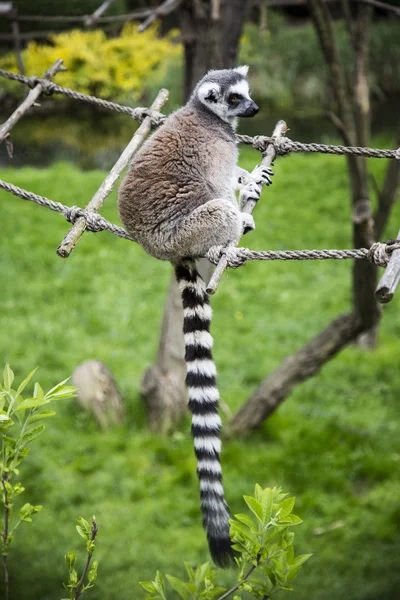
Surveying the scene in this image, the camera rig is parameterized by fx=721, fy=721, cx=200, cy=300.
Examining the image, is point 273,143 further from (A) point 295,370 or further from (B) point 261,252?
(A) point 295,370

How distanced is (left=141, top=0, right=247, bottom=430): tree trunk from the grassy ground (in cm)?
17

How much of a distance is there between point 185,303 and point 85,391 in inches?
94.3

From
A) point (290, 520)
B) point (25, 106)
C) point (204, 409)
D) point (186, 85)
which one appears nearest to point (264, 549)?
point (290, 520)

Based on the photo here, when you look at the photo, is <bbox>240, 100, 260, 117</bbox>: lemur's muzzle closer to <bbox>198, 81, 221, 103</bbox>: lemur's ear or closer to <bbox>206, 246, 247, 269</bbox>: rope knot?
<bbox>198, 81, 221, 103</bbox>: lemur's ear

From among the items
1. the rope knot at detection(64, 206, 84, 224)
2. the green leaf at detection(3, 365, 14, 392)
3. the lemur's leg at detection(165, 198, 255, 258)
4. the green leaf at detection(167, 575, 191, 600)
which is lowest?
the green leaf at detection(167, 575, 191, 600)

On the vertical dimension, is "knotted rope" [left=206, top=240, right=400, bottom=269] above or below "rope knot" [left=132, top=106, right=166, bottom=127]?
below

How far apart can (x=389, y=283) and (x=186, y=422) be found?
3.04 metres

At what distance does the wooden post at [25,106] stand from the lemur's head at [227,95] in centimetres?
66

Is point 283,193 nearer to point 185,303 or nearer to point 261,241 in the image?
point 261,241

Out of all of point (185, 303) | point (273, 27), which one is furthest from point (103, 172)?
point (185, 303)

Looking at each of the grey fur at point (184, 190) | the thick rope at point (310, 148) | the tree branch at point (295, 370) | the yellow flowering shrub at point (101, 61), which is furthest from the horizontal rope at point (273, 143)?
the yellow flowering shrub at point (101, 61)

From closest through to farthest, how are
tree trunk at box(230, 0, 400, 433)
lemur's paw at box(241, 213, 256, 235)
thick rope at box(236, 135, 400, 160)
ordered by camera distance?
1. thick rope at box(236, 135, 400, 160)
2. lemur's paw at box(241, 213, 256, 235)
3. tree trunk at box(230, 0, 400, 433)

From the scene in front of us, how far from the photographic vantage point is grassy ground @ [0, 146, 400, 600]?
347cm

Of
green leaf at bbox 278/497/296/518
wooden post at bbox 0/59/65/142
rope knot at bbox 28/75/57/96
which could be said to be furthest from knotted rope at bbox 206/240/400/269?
rope knot at bbox 28/75/57/96
